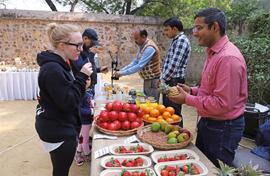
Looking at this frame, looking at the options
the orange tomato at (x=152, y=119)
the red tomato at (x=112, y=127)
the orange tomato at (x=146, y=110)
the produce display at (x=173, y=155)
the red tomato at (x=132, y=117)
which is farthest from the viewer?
the orange tomato at (x=146, y=110)

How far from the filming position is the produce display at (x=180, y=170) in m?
1.69

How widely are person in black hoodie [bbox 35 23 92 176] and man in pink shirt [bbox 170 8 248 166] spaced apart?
754 mm

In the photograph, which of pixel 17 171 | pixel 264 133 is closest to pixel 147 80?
pixel 264 133

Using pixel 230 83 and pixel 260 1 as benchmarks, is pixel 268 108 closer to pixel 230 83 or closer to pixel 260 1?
pixel 230 83

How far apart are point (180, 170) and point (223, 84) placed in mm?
602

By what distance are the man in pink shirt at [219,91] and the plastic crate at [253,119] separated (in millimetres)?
2155

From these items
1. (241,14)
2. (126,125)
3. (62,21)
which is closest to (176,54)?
(126,125)

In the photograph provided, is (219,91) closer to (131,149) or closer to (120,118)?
(131,149)

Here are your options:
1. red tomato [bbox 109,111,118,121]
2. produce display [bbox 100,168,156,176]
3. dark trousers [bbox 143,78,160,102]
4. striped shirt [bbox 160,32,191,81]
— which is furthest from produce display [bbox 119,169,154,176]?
dark trousers [bbox 143,78,160,102]

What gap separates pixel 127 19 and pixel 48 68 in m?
9.12

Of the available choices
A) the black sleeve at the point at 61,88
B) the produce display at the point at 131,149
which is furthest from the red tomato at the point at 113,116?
the black sleeve at the point at 61,88

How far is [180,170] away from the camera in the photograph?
1.77 meters

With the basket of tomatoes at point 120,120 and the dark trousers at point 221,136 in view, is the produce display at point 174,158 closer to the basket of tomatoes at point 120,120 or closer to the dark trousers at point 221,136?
the dark trousers at point 221,136

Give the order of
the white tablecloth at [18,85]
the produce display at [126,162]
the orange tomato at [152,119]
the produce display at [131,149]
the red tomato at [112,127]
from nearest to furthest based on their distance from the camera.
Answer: the produce display at [126,162] → the produce display at [131,149] → the red tomato at [112,127] → the orange tomato at [152,119] → the white tablecloth at [18,85]
